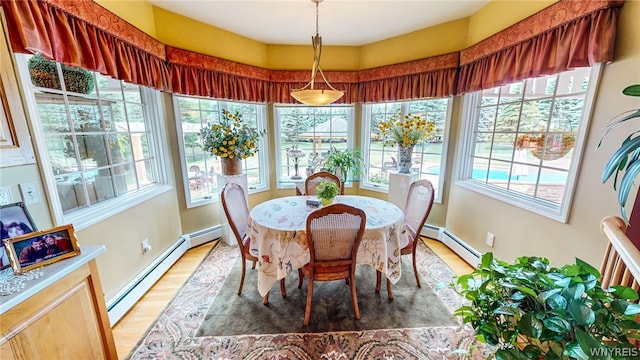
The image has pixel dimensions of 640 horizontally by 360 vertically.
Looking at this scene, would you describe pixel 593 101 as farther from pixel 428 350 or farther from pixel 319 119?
pixel 319 119

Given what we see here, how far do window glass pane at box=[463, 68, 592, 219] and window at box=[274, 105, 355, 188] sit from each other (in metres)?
1.79

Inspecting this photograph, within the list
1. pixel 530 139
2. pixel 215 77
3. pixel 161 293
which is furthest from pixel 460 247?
pixel 215 77

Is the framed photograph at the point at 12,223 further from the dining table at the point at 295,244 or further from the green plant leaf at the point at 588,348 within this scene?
the green plant leaf at the point at 588,348

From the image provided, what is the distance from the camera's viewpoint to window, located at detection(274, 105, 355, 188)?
3.74 m

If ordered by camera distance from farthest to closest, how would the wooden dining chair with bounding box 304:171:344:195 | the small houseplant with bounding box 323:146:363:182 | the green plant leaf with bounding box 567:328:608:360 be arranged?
the small houseplant with bounding box 323:146:363:182 → the wooden dining chair with bounding box 304:171:344:195 → the green plant leaf with bounding box 567:328:608:360

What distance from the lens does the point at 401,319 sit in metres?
1.87

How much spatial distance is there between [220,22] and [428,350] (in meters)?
3.71

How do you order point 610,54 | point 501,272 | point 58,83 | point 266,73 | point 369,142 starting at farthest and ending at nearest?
point 369,142 < point 266,73 < point 58,83 < point 610,54 < point 501,272

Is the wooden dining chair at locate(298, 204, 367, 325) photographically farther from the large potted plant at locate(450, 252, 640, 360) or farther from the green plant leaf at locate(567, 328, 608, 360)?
the green plant leaf at locate(567, 328, 608, 360)

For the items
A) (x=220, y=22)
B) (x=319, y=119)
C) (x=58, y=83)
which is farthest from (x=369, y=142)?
(x=58, y=83)

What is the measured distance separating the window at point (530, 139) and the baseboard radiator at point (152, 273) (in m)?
3.33

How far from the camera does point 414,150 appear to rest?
133 inches

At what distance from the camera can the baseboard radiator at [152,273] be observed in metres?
1.88

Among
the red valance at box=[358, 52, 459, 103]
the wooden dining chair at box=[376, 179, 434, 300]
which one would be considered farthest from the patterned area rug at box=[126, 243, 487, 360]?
the red valance at box=[358, 52, 459, 103]
